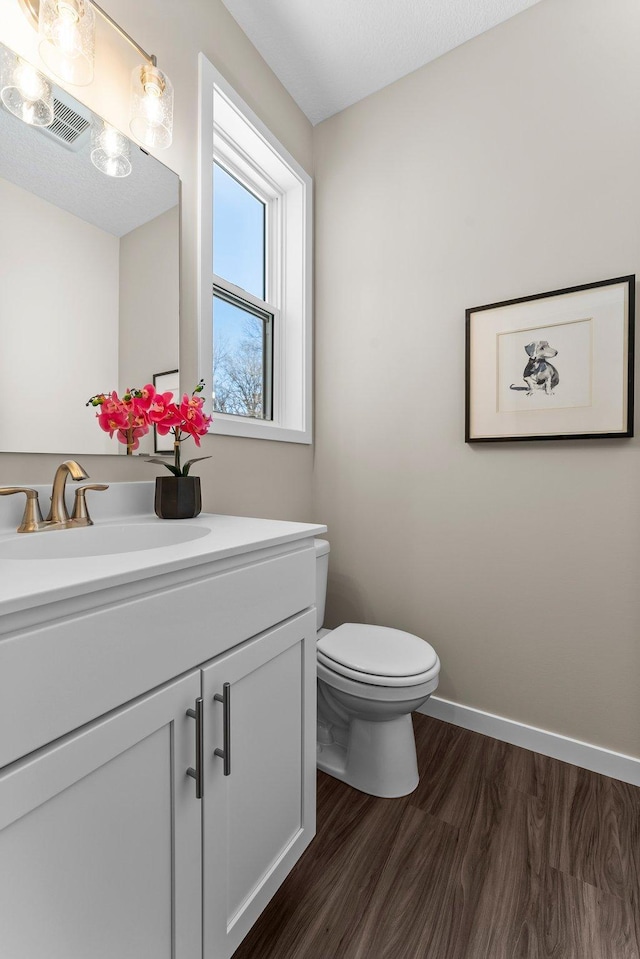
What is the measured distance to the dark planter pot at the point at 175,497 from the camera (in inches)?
47.3

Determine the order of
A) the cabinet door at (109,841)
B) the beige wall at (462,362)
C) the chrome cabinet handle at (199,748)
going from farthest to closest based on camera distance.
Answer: the beige wall at (462,362), the chrome cabinet handle at (199,748), the cabinet door at (109,841)

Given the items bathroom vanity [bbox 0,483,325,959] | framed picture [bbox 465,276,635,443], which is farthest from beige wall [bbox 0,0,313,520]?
framed picture [bbox 465,276,635,443]

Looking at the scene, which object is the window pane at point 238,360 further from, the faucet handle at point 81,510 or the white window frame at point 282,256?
the faucet handle at point 81,510

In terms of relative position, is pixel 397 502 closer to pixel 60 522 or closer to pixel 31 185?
pixel 60 522

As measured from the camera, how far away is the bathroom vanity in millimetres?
537

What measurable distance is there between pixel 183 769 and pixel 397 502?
1.33m

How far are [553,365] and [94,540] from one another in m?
1.50

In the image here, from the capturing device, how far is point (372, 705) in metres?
1.34

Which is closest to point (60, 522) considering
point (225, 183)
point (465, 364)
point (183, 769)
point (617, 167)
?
point (183, 769)

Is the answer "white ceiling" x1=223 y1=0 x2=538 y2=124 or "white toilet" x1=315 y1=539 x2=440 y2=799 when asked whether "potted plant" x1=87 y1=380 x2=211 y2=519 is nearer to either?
"white toilet" x1=315 y1=539 x2=440 y2=799

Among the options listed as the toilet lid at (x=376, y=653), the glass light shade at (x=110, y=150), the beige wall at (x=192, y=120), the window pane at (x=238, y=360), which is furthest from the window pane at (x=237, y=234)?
the toilet lid at (x=376, y=653)

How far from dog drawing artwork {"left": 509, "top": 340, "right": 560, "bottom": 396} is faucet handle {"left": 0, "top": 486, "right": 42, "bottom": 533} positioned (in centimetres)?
151

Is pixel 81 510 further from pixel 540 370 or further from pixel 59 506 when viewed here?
pixel 540 370

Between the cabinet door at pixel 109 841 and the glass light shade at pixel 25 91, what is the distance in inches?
50.2
